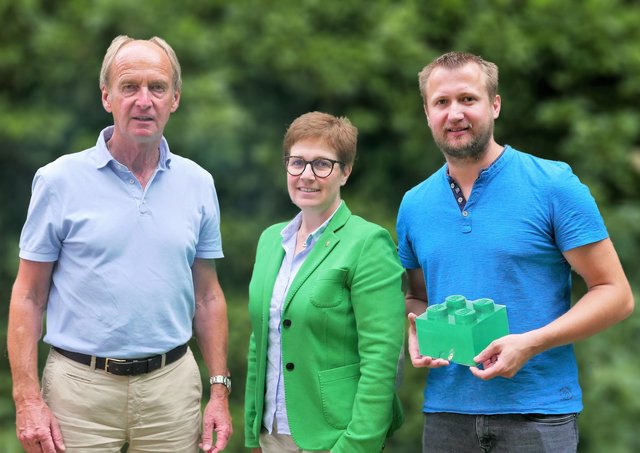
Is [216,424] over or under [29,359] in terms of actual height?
under

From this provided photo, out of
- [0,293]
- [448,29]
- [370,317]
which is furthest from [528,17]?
[370,317]

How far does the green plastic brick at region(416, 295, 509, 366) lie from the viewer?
250cm

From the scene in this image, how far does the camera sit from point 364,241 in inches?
112

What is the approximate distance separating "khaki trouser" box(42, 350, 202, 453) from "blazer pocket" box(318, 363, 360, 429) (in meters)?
0.49

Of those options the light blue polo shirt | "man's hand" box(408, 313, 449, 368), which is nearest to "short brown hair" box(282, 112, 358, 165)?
the light blue polo shirt

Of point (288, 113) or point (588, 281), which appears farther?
point (288, 113)

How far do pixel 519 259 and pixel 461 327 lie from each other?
30 centimetres

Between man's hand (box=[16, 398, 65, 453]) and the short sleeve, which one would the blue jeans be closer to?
man's hand (box=[16, 398, 65, 453])

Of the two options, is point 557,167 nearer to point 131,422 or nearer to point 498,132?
point 131,422

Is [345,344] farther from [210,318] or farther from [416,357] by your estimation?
[210,318]

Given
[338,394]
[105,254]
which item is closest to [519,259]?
[338,394]

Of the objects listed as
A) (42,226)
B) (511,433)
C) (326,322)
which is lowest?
(511,433)

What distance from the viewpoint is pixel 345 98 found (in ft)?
21.7

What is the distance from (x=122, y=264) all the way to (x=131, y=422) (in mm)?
490
